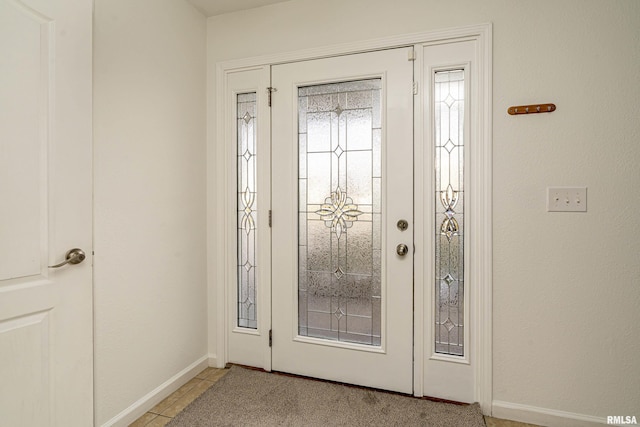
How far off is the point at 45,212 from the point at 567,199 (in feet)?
8.03

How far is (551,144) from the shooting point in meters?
1.89

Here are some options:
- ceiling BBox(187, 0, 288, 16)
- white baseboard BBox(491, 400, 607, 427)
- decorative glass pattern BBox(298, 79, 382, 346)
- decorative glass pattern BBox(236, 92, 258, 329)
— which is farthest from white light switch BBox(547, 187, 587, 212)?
ceiling BBox(187, 0, 288, 16)

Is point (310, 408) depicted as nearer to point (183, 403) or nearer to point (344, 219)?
point (183, 403)

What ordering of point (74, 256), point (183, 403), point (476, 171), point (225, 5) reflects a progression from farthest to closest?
point (225, 5) → point (183, 403) → point (476, 171) → point (74, 256)

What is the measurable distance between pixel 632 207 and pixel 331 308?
1711 millimetres

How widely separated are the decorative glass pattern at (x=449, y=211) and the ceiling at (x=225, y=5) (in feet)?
4.17

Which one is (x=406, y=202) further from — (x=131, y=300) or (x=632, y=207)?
(x=131, y=300)

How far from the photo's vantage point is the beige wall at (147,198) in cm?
179

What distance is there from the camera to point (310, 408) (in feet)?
6.71

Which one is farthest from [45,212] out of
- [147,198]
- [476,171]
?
[476,171]

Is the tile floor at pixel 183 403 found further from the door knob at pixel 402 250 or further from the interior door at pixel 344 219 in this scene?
the door knob at pixel 402 250

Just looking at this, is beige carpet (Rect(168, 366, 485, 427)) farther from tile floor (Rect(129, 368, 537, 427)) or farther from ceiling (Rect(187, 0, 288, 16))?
ceiling (Rect(187, 0, 288, 16))

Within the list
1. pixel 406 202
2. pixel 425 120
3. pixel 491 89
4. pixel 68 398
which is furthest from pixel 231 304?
pixel 491 89

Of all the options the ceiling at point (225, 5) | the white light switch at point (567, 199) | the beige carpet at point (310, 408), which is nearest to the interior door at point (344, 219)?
the beige carpet at point (310, 408)
